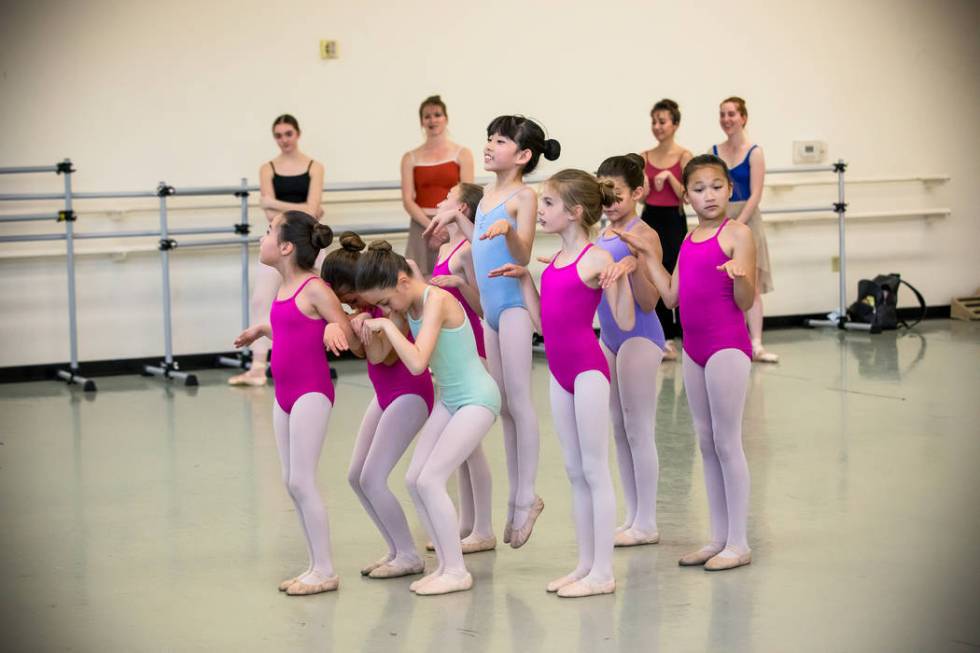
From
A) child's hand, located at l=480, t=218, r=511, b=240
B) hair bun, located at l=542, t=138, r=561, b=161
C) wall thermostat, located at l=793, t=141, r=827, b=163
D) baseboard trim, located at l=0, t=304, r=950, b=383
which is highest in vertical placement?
wall thermostat, located at l=793, t=141, r=827, b=163

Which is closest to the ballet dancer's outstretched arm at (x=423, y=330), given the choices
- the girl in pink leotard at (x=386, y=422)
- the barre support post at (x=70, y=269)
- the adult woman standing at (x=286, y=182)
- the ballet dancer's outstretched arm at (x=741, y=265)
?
the girl in pink leotard at (x=386, y=422)

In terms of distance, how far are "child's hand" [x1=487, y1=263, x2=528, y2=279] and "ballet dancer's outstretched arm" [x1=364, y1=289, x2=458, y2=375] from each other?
0.14 m

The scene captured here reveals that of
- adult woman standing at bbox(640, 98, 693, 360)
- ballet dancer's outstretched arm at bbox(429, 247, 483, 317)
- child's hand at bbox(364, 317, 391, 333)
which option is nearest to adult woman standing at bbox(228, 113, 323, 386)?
adult woman standing at bbox(640, 98, 693, 360)

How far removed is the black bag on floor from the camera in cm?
908

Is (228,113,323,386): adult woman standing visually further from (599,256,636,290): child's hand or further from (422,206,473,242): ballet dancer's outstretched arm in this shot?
(599,256,636,290): child's hand

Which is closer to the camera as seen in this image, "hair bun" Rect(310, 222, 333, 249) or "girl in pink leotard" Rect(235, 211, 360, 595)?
"girl in pink leotard" Rect(235, 211, 360, 595)

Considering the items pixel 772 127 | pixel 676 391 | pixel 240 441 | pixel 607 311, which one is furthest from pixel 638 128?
pixel 607 311

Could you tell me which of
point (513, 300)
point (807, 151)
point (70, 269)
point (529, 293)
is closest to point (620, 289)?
point (529, 293)

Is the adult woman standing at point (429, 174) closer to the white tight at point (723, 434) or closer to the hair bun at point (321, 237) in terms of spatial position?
the hair bun at point (321, 237)

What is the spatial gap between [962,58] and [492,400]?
25.7ft

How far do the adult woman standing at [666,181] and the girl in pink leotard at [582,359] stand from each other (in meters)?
3.51

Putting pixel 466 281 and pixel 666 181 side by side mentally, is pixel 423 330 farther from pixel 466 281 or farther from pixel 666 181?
pixel 666 181

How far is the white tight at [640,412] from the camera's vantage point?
3.83m

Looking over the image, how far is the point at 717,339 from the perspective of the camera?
11.7 ft
